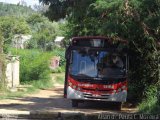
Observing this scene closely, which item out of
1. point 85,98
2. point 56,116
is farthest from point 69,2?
point 56,116

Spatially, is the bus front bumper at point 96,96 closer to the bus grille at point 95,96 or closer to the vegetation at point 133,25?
the bus grille at point 95,96

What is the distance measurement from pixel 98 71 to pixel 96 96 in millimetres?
973

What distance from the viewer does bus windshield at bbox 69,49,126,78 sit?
1822cm

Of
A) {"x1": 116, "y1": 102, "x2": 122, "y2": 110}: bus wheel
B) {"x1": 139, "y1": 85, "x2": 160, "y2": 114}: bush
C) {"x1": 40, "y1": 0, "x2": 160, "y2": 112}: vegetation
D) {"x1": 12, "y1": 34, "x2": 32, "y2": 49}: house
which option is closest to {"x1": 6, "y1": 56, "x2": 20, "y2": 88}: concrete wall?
{"x1": 12, "y1": 34, "x2": 32, "y2": 49}: house

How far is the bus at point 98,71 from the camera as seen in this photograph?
1809 cm

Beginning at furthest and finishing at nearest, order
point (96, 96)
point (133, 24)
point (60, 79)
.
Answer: point (60, 79)
point (96, 96)
point (133, 24)

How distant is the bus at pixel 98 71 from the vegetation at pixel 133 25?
68 cm

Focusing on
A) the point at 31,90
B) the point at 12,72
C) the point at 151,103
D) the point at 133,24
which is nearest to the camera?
the point at 133,24

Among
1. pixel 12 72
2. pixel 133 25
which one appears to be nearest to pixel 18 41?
pixel 12 72

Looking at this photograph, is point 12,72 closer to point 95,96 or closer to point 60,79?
point 60,79

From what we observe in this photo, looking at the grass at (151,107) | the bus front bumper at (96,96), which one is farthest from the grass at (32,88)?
the grass at (151,107)

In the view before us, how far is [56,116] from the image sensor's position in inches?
614

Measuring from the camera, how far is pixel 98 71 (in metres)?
18.2

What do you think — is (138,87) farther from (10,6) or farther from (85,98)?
(10,6)
